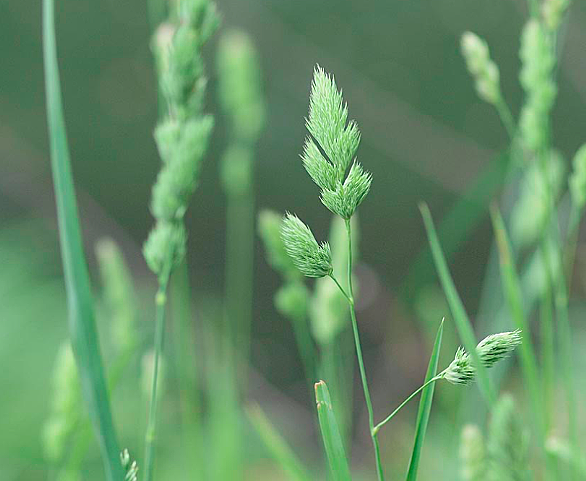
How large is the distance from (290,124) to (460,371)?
2.17 meters

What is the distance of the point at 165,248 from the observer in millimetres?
293

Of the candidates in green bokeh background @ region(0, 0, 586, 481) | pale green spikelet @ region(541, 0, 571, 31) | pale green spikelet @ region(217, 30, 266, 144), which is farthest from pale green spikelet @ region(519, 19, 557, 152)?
green bokeh background @ region(0, 0, 586, 481)

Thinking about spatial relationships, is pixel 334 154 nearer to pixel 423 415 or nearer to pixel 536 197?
pixel 423 415

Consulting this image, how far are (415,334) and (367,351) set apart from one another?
186 millimetres

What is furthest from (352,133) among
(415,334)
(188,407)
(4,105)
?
(4,105)

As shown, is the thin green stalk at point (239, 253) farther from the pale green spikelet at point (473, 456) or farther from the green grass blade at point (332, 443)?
the green grass blade at point (332, 443)

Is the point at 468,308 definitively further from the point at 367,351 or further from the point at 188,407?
the point at 188,407

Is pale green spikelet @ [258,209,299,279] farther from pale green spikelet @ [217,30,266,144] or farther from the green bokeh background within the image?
the green bokeh background

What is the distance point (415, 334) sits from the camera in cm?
218

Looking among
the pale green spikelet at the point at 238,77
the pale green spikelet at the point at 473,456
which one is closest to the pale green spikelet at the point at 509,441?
the pale green spikelet at the point at 473,456

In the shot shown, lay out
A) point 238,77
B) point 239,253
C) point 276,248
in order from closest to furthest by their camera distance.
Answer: point 276,248 < point 238,77 < point 239,253

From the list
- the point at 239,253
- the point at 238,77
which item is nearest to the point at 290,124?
the point at 239,253

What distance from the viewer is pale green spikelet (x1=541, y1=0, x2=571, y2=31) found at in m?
0.40

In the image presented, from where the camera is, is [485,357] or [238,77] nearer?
[485,357]
